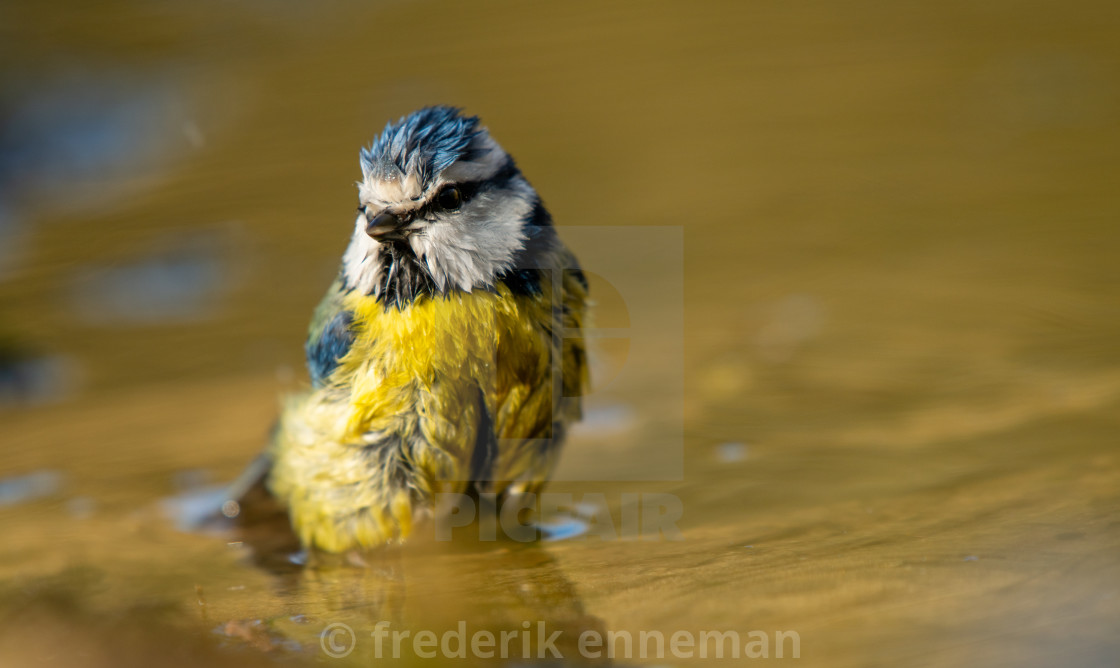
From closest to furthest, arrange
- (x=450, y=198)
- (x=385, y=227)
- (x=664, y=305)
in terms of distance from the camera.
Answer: (x=385, y=227) → (x=450, y=198) → (x=664, y=305)

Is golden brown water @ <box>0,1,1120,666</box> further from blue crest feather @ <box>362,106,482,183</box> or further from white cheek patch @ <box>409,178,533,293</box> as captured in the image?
blue crest feather @ <box>362,106,482,183</box>

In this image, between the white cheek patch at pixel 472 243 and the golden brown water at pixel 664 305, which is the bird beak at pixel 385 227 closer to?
the white cheek patch at pixel 472 243

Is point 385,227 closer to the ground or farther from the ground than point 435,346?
farther from the ground

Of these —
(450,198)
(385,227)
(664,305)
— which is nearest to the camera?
(385,227)

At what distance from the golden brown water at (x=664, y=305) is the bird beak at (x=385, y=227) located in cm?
74

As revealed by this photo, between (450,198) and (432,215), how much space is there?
0.06 m

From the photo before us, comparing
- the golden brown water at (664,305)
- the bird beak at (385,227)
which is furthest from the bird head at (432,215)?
the golden brown water at (664,305)

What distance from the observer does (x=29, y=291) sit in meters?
4.11

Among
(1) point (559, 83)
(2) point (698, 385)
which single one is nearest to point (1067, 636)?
(2) point (698, 385)

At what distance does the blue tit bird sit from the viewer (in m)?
2.23

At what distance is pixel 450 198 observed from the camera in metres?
2.24

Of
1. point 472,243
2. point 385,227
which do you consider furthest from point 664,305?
point 385,227

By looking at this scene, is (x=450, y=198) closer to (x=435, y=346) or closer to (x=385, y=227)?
(x=385, y=227)

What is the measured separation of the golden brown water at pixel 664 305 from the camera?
2.01m
